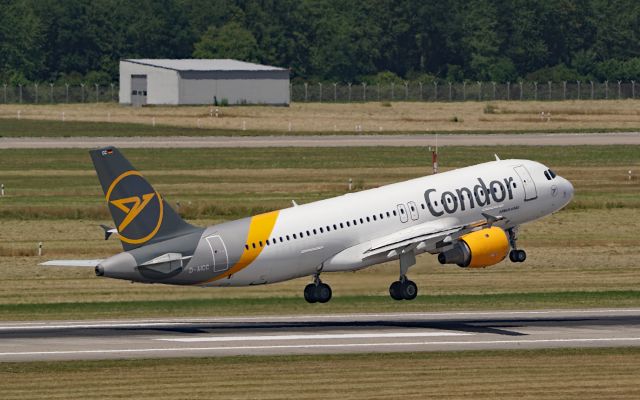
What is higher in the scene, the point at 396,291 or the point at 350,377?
the point at 396,291

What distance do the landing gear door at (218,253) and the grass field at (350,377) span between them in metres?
6.99

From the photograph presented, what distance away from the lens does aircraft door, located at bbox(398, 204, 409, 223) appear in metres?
70.4

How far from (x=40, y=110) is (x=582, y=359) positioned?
492 ft

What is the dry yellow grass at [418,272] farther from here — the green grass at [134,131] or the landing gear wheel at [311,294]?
the green grass at [134,131]

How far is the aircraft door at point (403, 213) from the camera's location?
7038cm

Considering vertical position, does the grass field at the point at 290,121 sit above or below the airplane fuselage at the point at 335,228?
above

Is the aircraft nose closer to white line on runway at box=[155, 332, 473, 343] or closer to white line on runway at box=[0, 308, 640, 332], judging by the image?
white line on runway at box=[0, 308, 640, 332]

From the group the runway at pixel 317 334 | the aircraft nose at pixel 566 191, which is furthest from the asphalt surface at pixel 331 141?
the runway at pixel 317 334

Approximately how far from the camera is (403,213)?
7050 centimetres

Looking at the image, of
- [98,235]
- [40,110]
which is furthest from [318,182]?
[40,110]

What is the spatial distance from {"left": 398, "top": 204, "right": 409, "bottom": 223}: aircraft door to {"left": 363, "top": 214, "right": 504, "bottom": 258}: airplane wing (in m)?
0.47

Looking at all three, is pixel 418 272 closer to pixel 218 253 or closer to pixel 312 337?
pixel 312 337

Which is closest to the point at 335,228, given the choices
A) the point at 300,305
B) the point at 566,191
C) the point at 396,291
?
the point at 396,291

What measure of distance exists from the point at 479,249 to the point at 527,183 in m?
8.87
